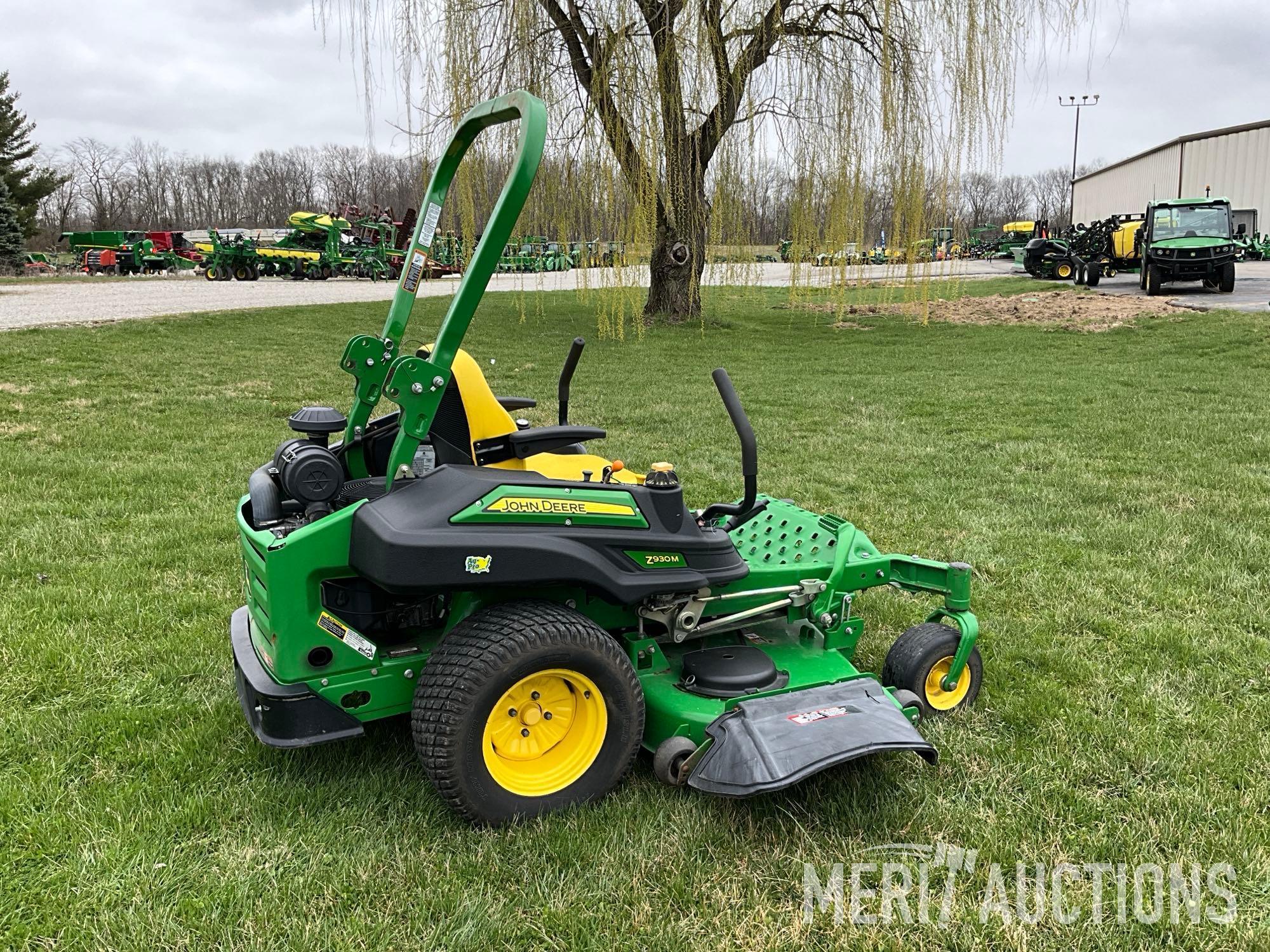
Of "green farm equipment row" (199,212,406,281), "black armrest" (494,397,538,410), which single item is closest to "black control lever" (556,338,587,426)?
"black armrest" (494,397,538,410)

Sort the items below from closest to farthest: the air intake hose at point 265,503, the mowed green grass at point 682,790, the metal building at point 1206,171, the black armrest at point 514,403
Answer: the mowed green grass at point 682,790 < the air intake hose at point 265,503 < the black armrest at point 514,403 < the metal building at point 1206,171

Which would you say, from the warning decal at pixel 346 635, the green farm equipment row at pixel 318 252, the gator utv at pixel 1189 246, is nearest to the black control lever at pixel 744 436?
the warning decal at pixel 346 635

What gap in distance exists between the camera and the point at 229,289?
2605cm

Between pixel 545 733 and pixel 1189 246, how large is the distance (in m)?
23.0

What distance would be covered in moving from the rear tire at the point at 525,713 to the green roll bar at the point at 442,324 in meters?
0.54

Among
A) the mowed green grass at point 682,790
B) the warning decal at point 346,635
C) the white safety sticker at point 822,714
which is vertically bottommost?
the mowed green grass at point 682,790

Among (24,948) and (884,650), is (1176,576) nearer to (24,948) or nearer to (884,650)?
(884,650)

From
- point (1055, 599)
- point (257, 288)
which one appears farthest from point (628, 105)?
point (257, 288)

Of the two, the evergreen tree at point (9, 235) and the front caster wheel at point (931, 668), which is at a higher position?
the evergreen tree at point (9, 235)

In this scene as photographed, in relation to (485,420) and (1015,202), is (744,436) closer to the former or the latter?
(485,420)

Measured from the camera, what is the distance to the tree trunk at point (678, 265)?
11.2 metres

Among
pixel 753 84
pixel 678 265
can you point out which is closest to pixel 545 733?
pixel 753 84

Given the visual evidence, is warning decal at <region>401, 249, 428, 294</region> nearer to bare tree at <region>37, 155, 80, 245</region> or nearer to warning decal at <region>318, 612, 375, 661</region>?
warning decal at <region>318, 612, 375, 661</region>

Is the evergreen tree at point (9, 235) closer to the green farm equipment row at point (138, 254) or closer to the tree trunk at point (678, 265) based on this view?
the green farm equipment row at point (138, 254)
